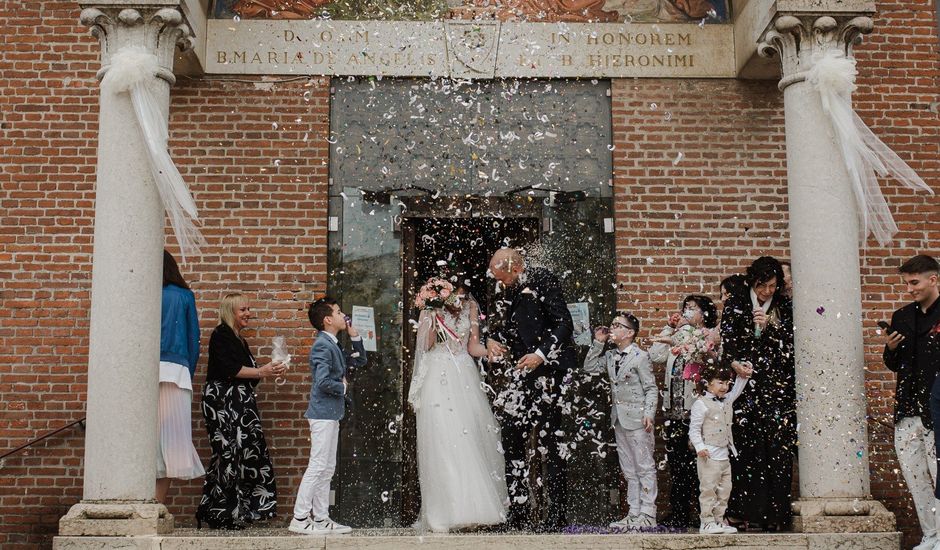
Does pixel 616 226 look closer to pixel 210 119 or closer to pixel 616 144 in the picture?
pixel 616 144

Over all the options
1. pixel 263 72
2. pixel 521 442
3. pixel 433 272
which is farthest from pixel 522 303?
pixel 263 72

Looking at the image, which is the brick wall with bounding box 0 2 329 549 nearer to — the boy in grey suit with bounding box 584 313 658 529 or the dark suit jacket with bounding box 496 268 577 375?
the dark suit jacket with bounding box 496 268 577 375

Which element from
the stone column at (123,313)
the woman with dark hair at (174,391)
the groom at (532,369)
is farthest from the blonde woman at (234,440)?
the groom at (532,369)

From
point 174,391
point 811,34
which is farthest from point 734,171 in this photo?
point 174,391

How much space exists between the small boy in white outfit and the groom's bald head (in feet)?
5.91

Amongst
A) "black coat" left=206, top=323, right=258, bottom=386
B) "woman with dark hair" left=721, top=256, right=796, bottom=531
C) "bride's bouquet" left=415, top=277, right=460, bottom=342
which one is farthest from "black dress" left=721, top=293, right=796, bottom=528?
"black coat" left=206, top=323, right=258, bottom=386

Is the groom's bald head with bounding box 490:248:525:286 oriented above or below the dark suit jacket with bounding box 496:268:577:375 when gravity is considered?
above

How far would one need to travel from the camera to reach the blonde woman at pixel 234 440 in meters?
8.68

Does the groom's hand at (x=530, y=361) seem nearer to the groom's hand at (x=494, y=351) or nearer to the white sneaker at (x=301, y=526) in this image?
the groom's hand at (x=494, y=351)

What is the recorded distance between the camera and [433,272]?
1006cm

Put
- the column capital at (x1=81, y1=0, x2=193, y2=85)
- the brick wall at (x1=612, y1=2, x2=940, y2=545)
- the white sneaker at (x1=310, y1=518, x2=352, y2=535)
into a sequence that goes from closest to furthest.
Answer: the white sneaker at (x1=310, y1=518, x2=352, y2=535), the column capital at (x1=81, y1=0, x2=193, y2=85), the brick wall at (x1=612, y1=2, x2=940, y2=545)

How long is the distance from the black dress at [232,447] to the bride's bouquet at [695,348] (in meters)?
3.50

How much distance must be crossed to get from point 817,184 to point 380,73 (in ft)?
13.2

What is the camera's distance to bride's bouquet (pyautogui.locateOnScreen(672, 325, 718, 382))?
813cm
